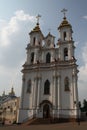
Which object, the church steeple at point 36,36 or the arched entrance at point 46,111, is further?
the church steeple at point 36,36

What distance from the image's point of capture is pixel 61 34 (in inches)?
A: 1480

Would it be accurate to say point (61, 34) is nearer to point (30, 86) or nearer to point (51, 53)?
point (51, 53)

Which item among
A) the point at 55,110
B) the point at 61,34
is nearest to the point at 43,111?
the point at 55,110

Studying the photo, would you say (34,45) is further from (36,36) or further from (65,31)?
(65,31)

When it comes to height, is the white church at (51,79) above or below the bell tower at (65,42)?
below

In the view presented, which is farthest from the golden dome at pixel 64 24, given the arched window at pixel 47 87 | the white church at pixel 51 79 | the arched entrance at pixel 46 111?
the arched entrance at pixel 46 111

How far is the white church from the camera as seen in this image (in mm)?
30703

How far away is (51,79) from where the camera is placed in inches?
1315

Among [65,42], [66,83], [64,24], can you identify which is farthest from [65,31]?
[66,83]

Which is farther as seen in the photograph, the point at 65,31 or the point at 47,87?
the point at 65,31

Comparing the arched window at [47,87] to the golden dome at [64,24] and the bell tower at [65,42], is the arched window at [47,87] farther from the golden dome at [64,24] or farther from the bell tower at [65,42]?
the golden dome at [64,24]

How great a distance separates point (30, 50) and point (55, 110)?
14543 mm

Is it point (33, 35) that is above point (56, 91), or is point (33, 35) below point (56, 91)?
above

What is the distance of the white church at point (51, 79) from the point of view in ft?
101
